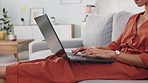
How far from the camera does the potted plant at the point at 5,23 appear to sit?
572 centimetres

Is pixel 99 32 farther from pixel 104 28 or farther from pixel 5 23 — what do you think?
pixel 5 23

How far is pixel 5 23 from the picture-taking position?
5742 millimetres

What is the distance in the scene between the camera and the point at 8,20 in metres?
5.87

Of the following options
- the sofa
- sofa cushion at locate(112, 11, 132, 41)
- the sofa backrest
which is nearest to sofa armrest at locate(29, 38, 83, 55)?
the sofa

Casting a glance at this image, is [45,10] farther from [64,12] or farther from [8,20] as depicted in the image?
[8,20]

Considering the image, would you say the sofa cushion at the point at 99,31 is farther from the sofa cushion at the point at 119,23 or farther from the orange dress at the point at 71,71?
the orange dress at the point at 71,71

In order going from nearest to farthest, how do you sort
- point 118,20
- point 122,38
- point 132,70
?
point 132,70
point 122,38
point 118,20

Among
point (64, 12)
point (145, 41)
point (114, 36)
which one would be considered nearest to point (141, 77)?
point (145, 41)

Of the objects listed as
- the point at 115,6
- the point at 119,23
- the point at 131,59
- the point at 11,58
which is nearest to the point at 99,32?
the point at 119,23

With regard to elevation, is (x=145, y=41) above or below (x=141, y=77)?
above

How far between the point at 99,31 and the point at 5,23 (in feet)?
12.2

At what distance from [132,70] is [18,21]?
193 inches

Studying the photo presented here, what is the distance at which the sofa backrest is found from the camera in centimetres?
227

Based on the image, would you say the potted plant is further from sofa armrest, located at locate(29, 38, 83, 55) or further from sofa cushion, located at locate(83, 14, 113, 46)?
sofa cushion, located at locate(83, 14, 113, 46)
